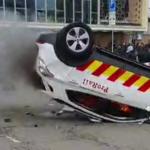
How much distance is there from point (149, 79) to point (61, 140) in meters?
2.08

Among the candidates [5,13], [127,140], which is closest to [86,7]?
[5,13]

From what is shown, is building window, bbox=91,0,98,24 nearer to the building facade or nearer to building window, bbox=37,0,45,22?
the building facade

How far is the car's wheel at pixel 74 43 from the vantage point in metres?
8.41

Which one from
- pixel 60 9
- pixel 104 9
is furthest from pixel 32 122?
pixel 104 9

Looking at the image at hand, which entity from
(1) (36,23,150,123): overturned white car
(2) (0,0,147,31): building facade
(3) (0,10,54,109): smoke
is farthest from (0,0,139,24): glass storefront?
(1) (36,23,150,123): overturned white car

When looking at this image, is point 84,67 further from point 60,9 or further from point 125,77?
point 60,9

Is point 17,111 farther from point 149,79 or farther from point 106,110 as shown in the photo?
point 149,79

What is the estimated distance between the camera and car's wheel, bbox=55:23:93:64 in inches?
331

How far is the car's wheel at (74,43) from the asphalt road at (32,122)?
97 centimetres

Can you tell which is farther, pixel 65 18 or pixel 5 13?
pixel 65 18

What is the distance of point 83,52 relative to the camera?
8.48 meters

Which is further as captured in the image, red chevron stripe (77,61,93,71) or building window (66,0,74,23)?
building window (66,0,74,23)

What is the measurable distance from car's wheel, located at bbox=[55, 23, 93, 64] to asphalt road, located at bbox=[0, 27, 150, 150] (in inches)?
38.0

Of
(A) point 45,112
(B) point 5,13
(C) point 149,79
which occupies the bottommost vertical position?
(A) point 45,112
